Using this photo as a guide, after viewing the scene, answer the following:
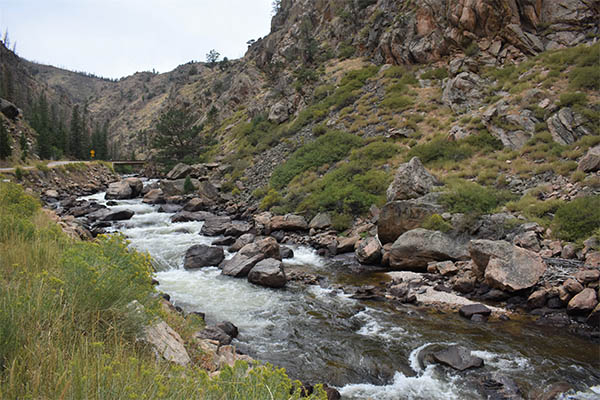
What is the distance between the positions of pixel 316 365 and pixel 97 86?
211 metres

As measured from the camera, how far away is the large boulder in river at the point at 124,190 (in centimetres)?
2664

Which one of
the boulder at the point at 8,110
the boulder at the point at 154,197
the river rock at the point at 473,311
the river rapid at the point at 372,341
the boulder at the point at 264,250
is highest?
the boulder at the point at 8,110

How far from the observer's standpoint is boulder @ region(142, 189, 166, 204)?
83.4 ft

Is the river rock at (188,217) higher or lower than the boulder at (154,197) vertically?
lower

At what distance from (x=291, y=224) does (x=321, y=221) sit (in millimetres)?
1560

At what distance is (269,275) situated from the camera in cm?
976

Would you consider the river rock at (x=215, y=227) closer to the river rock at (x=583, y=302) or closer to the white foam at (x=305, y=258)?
the white foam at (x=305, y=258)

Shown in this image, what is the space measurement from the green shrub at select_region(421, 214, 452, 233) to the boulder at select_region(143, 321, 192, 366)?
9314mm

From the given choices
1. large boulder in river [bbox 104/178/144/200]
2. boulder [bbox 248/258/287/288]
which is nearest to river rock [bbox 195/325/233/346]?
boulder [bbox 248/258/287/288]

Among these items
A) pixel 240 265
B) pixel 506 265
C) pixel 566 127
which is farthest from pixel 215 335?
pixel 566 127

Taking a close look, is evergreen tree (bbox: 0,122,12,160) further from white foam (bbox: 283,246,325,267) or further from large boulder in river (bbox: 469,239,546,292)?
large boulder in river (bbox: 469,239,546,292)

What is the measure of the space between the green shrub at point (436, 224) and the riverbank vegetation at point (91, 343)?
920 centimetres

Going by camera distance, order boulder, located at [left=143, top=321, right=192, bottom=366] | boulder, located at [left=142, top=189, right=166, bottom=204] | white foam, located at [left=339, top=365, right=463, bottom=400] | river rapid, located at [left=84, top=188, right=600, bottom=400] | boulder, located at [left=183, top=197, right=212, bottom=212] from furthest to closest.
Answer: boulder, located at [left=142, top=189, right=166, bottom=204] < boulder, located at [left=183, top=197, right=212, bottom=212] < river rapid, located at [left=84, top=188, right=600, bottom=400] < white foam, located at [left=339, top=365, right=463, bottom=400] < boulder, located at [left=143, top=321, right=192, bottom=366]

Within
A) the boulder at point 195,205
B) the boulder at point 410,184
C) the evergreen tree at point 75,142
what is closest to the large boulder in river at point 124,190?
the boulder at point 195,205
